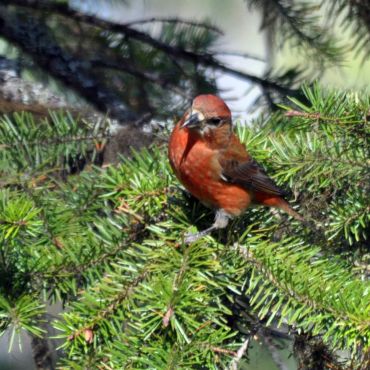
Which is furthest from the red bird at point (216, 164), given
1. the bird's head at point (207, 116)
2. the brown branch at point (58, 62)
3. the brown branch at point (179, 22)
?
the brown branch at point (179, 22)

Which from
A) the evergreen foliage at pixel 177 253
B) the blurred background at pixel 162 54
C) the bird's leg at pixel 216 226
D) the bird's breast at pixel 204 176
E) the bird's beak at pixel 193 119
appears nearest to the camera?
the evergreen foliage at pixel 177 253

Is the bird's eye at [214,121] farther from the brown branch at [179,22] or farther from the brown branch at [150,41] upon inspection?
the brown branch at [179,22]

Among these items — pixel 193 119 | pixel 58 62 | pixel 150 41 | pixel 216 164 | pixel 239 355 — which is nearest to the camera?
pixel 239 355

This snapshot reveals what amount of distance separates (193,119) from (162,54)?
1189mm

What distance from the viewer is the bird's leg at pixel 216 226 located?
93.9 inches

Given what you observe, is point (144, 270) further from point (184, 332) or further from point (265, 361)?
point (265, 361)

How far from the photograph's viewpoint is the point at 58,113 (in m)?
3.20

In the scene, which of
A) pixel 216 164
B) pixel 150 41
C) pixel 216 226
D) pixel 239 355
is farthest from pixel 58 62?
pixel 239 355

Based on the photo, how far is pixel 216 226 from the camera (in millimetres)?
2561

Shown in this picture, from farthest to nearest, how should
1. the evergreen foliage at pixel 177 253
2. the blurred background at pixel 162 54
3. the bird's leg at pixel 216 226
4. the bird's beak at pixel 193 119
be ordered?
the blurred background at pixel 162 54 < the bird's beak at pixel 193 119 < the bird's leg at pixel 216 226 < the evergreen foliage at pixel 177 253

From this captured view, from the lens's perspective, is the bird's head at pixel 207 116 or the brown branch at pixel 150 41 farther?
the brown branch at pixel 150 41

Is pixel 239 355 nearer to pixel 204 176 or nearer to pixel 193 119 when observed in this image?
pixel 204 176

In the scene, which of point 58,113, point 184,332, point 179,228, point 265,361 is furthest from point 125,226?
point 265,361

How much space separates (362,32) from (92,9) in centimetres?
138
